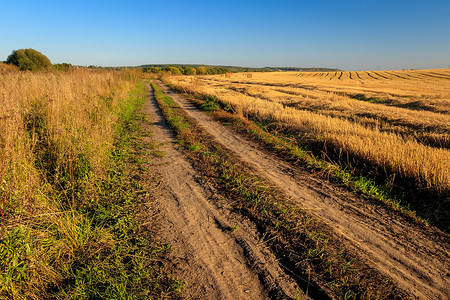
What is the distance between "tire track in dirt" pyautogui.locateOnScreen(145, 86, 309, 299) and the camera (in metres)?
2.51

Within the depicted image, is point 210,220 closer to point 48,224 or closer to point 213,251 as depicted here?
point 213,251

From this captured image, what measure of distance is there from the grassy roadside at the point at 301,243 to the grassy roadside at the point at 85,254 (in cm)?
142

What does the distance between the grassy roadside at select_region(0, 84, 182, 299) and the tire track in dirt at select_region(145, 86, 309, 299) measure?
0.22 meters

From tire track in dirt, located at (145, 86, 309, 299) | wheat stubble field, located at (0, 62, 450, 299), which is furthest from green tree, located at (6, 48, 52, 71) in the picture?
tire track in dirt, located at (145, 86, 309, 299)

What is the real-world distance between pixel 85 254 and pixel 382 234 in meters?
3.98

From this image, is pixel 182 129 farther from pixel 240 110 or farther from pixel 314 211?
pixel 314 211

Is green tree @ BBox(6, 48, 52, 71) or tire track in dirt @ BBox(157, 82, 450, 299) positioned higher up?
green tree @ BBox(6, 48, 52, 71)

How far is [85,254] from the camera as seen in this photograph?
275 centimetres

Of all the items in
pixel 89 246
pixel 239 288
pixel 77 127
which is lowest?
pixel 239 288

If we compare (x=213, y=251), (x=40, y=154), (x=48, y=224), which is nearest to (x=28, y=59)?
(x=40, y=154)

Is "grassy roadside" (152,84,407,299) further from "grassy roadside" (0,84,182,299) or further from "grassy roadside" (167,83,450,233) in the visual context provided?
"grassy roadside" (167,83,450,233)

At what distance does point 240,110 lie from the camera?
12.2m

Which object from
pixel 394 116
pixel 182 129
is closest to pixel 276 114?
pixel 182 129

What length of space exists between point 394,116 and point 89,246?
13962 millimetres
